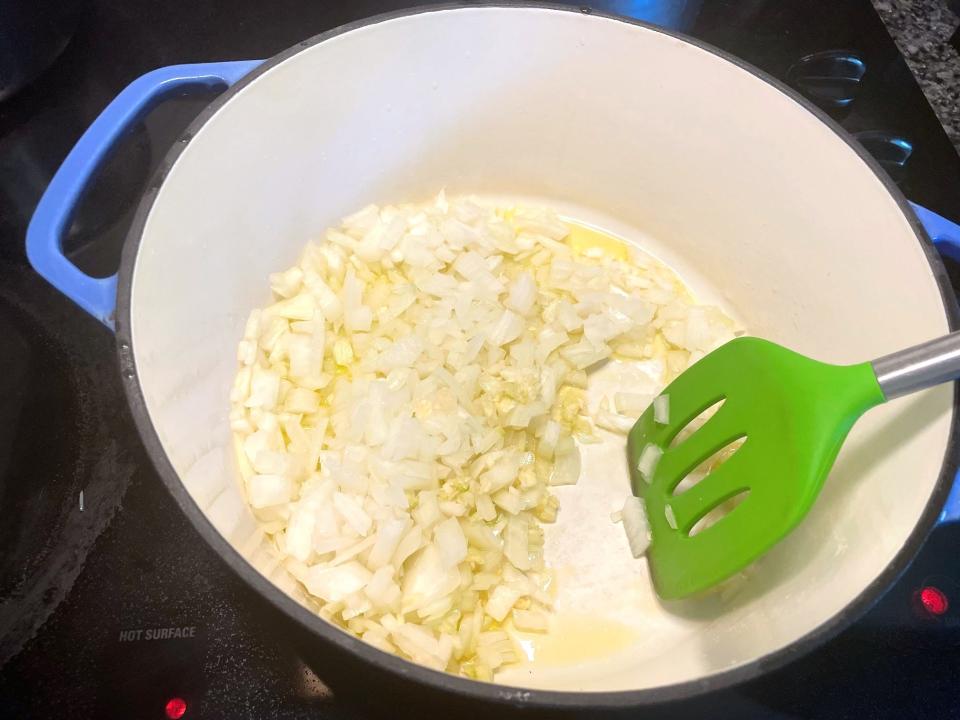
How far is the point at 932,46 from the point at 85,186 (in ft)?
4.88

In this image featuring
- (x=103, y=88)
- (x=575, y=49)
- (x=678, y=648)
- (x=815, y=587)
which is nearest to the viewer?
(x=815, y=587)

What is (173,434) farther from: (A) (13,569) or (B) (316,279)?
(B) (316,279)

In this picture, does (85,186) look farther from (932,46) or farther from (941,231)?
(932,46)

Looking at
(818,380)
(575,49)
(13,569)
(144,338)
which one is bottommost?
(13,569)

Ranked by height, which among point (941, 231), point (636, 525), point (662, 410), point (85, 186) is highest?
point (941, 231)

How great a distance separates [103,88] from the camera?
1263 millimetres

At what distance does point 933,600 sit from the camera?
0.94 metres

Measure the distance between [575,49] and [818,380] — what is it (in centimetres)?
65

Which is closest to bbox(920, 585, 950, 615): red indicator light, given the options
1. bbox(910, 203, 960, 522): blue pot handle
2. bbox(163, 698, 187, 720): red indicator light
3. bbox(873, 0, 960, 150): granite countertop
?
bbox(910, 203, 960, 522): blue pot handle

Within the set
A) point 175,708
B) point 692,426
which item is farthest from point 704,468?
point 175,708

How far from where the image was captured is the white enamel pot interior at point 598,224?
82cm

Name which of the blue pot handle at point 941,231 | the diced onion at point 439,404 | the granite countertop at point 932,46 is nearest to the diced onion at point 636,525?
the diced onion at point 439,404

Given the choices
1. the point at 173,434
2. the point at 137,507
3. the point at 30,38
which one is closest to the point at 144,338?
the point at 173,434

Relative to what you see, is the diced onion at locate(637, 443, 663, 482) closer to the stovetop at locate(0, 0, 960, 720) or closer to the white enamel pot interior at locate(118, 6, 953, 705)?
the white enamel pot interior at locate(118, 6, 953, 705)
